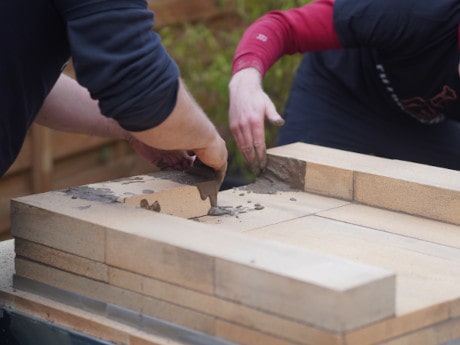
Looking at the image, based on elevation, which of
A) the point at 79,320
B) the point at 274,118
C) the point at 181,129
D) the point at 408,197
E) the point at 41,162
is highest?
the point at 181,129

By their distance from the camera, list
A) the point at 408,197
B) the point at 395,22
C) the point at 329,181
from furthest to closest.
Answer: the point at 395,22 → the point at 329,181 → the point at 408,197

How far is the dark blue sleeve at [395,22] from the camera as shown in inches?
116

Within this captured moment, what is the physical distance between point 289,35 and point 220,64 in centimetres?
177

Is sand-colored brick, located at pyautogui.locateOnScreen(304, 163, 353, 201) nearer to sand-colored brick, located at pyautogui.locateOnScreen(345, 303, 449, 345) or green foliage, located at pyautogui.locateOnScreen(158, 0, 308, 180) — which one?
sand-colored brick, located at pyautogui.locateOnScreen(345, 303, 449, 345)

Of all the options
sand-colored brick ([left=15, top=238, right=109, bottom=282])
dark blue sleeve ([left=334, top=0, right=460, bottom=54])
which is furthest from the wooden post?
sand-colored brick ([left=15, top=238, right=109, bottom=282])

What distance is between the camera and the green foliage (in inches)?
195

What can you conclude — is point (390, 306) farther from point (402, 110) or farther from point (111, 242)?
point (402, 110)

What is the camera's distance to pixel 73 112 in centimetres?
240

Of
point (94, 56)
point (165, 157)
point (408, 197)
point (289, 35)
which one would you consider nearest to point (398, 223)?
point (408, 197)

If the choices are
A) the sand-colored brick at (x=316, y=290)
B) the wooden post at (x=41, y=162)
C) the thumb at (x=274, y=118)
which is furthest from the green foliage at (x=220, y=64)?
the sand-colored brick at (x=316, y=290)

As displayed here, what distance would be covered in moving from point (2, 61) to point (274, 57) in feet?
4.92

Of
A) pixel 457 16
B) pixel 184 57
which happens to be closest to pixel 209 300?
pixel 457 16

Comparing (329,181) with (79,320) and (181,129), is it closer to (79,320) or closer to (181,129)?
(181,129)

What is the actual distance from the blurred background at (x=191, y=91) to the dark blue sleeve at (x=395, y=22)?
1542mm
